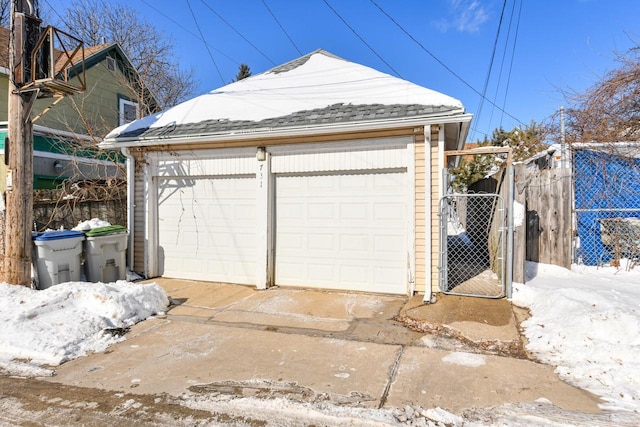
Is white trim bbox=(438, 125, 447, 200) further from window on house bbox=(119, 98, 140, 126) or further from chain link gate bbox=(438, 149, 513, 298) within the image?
window on house bbox=(119, 98, 140, 126)

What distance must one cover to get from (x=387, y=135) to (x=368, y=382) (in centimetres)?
403

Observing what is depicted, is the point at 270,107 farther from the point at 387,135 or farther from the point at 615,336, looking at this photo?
the point at 615,336

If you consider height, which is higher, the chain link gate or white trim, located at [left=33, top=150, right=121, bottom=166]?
white trim, located at [left=33, top=150, right=121, bottom=166]

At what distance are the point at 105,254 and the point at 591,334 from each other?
7.51 meters

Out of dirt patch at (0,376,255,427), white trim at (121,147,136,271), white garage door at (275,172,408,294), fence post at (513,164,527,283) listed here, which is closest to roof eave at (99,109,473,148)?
white trim at (121,147,136,271)

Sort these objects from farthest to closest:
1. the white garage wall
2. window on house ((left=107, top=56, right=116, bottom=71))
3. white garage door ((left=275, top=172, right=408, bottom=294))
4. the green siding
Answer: window on house ((left=107, top=56, right=116, bottom=71)) → the green siding → white garage door ((left=275, top=172, right=408, bottom=294)) → the white garage wall

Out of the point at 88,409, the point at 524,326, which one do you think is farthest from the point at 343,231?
the point at 88,409

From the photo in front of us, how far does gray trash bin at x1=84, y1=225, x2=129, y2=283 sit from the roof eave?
5.93 feet

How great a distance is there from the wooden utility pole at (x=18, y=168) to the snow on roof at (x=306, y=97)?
6.42 ft

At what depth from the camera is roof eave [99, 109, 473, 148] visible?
566 centimetres

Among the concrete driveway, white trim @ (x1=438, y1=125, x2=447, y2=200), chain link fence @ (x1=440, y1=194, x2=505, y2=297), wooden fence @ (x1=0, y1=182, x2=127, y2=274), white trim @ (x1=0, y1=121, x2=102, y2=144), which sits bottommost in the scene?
the concrete driveway

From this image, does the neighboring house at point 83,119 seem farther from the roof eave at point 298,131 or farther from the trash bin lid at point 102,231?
the trash bin lid at point 102,231

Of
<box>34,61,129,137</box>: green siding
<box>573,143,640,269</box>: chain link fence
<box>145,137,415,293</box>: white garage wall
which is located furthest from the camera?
<box>34,61,129,137</box>: green siding

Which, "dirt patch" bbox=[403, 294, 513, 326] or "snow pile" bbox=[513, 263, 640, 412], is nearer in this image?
"snow pile" bbox=[513, 263, 640, 412]
